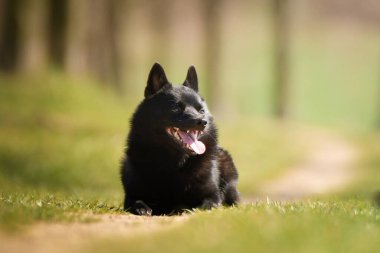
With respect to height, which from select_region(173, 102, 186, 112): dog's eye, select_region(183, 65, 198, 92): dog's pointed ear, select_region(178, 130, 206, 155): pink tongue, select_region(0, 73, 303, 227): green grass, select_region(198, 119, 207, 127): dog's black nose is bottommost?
select_region(0, 73, 303, 227): green grass

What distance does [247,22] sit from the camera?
6912 cm

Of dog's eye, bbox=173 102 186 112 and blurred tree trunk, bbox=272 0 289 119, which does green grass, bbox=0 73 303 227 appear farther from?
blurred tree trunk, bbox=272 0 289 119

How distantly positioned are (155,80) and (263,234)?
3034mm

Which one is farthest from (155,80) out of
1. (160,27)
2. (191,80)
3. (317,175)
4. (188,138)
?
(160,27)

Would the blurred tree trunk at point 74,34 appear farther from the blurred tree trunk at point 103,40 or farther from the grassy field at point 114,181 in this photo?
the blurred tree trunk at point 103,40

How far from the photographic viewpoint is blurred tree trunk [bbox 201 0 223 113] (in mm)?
35469

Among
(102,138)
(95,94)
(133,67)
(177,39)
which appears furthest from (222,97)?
(177,39)

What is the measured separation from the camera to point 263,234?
22.4 feet

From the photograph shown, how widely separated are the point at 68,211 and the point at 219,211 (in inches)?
64.5

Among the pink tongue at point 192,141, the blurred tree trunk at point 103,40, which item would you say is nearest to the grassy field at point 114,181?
the pink tongue at point 192,141

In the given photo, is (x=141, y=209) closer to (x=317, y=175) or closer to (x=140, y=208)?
(x=140, y=208)

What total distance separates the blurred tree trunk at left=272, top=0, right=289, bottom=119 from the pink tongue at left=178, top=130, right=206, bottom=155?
3046 centimetres

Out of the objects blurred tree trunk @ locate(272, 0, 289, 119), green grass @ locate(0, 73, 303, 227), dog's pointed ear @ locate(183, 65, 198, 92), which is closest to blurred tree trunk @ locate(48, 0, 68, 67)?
green grass @ locate(0, 73, 303, 227)

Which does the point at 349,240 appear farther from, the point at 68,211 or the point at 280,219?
the point at 68,211
